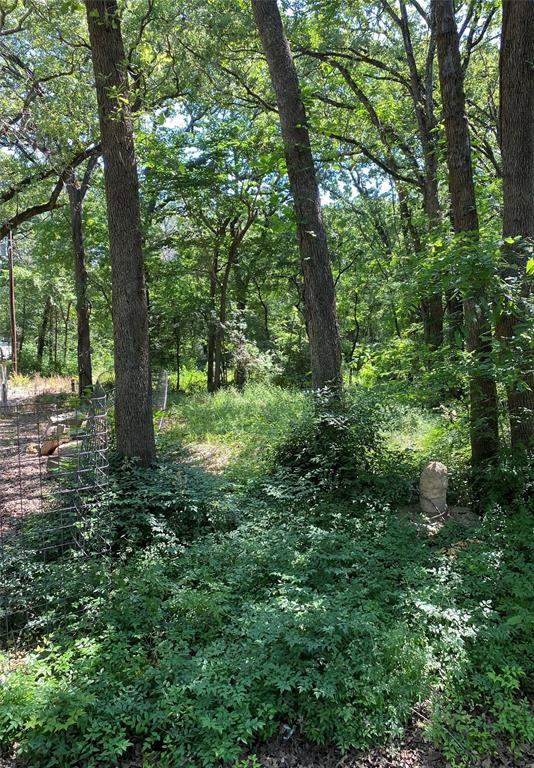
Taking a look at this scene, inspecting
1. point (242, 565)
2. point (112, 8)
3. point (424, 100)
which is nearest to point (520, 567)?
point (242, 565)

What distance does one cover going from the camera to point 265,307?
21.2m

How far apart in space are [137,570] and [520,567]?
9.18 ft

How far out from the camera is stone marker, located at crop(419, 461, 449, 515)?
4.77 metres

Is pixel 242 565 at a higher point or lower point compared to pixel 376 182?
lower

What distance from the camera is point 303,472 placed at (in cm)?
A: 549

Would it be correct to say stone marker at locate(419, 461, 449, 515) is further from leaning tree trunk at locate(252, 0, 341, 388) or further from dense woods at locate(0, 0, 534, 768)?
leaning tree trunk at locate(252, 0, 341, 388)

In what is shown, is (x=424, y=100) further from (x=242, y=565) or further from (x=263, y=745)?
(x=263, y=745)

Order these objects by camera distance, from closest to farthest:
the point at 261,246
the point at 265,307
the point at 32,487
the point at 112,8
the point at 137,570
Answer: the point at 137,570, the point at 112,8, the point at 32,487, the point at 261,246, the point at 265,307

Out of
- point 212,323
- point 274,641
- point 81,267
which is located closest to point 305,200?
point 274,641

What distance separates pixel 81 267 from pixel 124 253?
303 inches

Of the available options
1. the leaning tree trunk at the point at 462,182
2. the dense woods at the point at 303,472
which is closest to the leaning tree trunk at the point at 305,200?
the dense woods at the point at 303,472

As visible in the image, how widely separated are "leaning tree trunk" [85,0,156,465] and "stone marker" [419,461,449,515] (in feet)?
9.49

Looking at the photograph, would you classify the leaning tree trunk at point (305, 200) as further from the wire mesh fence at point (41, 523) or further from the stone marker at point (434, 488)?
the wire mesh fence at point (41, 523)

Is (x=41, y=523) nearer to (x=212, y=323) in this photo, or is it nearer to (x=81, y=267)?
(x=81, y=267)
